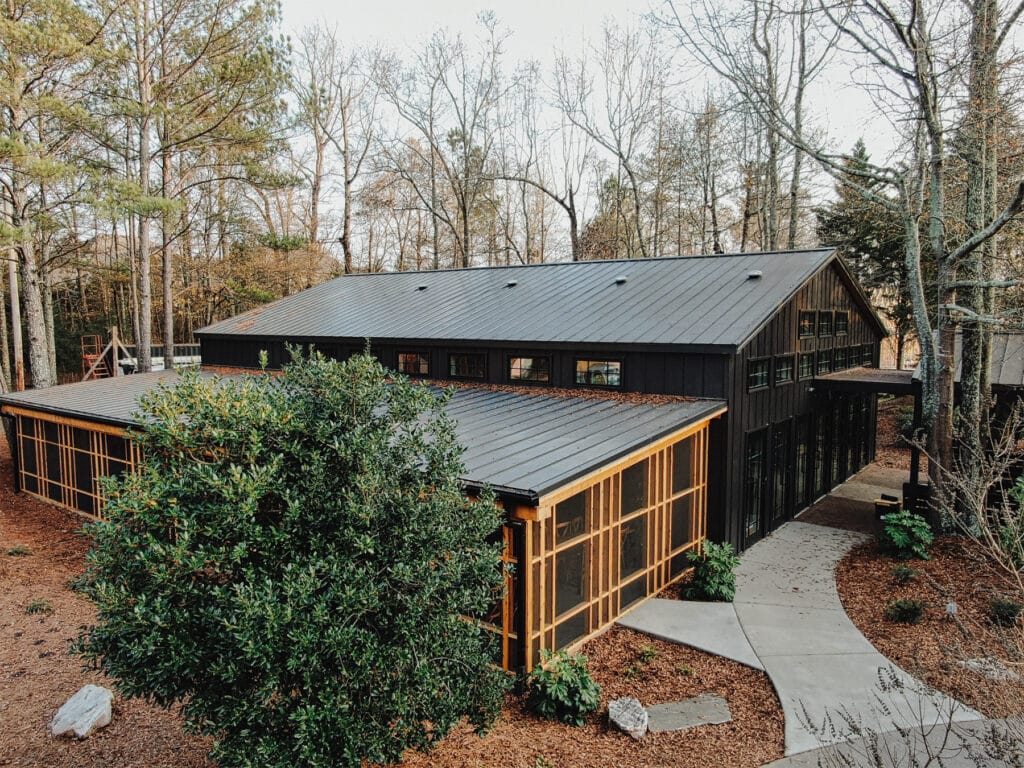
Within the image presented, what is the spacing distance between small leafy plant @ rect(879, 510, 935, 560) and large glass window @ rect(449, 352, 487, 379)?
7.61 meters

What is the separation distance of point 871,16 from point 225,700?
12.5 m

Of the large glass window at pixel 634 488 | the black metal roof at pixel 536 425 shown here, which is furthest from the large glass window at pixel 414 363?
the large glass window at pixel 634 488

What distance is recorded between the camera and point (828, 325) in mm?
13617

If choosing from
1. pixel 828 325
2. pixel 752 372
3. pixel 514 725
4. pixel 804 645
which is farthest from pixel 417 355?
pixel 804 645

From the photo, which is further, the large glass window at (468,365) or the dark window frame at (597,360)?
the large glass window at (468,365)

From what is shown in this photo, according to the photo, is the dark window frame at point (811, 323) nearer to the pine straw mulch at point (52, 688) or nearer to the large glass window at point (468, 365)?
the large glass window at point (468, 365)

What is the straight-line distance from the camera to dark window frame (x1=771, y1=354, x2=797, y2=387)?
11.3 meters

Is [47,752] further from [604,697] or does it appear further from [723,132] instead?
[723,132]

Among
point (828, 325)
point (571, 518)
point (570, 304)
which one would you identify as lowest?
point (571, 518)

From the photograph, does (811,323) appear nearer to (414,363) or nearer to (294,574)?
(414,363)

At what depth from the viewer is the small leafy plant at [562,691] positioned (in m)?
5.95

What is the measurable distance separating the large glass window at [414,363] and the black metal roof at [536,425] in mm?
1502

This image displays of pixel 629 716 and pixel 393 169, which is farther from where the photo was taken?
pixel 393 169

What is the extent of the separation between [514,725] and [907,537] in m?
7.43
